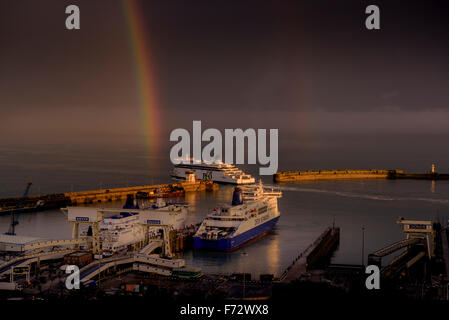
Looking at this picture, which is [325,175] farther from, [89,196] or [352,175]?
[89,196]

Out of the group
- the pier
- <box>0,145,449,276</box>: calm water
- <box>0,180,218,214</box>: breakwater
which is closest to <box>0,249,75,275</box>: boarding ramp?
<box>0,145,449,276</box>: calm water

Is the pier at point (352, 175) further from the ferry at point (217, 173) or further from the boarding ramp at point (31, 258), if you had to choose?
the boarding ramp at point (31, 258)

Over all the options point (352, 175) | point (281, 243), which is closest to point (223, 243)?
point (281, 243)
